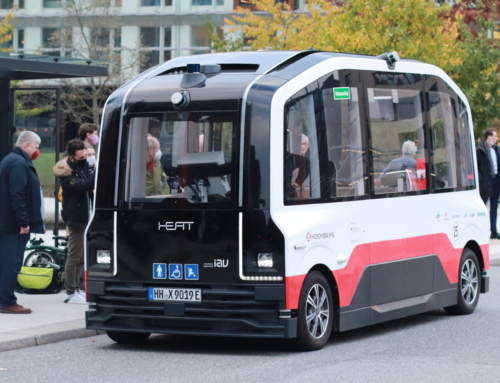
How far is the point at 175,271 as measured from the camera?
8484mm

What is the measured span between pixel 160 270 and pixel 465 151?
458cm

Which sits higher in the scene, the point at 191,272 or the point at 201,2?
the point at 201,2

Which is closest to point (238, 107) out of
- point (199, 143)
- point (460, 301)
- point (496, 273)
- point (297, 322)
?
point (199, 143)

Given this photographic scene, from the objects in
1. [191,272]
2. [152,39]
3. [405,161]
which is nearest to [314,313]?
[191,272]

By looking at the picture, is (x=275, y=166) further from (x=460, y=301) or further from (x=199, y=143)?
(x=460, y=301)

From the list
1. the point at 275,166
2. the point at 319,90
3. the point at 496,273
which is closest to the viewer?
the point at 275,166

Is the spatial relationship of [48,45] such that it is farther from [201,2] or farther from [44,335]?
[44,335]

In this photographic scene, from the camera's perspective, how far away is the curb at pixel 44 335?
29.1ft

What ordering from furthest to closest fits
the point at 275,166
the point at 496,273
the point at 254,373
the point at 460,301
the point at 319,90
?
the point at 496,273 → the point at 460,301 → the point at 319,90 → the point at 275,166 → the point at 254,373

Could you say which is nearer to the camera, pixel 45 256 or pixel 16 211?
pixel 16 211

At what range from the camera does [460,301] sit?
1110cm

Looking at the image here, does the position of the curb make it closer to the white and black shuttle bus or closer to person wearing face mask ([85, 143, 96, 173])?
the white and black shuttle bus

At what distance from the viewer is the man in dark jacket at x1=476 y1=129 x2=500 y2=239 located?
1891 cm

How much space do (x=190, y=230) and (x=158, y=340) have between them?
1.52m
